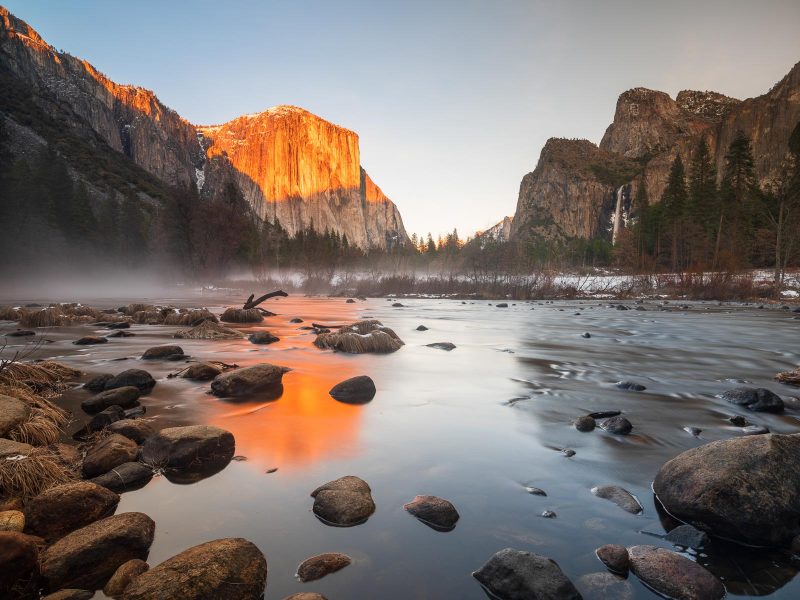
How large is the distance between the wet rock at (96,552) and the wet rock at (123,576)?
12 centimetres

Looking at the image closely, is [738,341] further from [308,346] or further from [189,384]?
[189,384]

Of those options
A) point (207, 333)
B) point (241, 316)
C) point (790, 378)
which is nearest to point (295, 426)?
Answer: point (790, 378)

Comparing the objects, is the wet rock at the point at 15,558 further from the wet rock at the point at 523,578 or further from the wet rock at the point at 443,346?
the wet rock at the point at 443,346

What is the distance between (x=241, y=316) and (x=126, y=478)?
16486 mm

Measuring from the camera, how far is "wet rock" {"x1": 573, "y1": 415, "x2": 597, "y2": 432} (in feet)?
17.4

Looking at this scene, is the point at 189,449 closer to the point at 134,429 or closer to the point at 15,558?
the point at 134,429

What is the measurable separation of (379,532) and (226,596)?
1.10 m

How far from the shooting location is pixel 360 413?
601 centimetres

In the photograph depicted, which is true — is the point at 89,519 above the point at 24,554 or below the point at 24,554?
below

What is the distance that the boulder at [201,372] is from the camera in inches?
301

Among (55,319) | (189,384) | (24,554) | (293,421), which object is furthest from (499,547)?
(55,319)

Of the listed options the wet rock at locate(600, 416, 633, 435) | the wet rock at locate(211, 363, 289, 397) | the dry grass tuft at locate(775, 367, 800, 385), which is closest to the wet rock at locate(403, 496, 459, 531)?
the wet rock at locate(600, 416, 633, 435)

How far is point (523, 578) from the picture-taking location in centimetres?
237

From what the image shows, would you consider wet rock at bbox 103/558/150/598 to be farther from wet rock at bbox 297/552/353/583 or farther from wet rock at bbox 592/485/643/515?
wet rock at bbox 592/485/643/515
